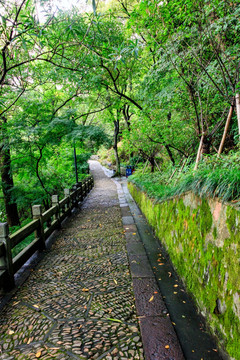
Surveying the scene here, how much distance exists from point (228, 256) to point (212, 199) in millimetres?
670

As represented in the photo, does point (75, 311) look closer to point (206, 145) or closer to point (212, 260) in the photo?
point (212, 260)

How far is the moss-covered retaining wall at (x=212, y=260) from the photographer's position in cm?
177

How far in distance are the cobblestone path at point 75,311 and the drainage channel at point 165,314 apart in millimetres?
147

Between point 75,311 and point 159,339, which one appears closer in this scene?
point 159,339

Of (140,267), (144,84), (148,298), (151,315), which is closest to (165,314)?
(151,315)

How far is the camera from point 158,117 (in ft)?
20.5

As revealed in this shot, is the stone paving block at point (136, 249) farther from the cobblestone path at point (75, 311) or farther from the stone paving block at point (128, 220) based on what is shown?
the stone paving block at point (128, 220)

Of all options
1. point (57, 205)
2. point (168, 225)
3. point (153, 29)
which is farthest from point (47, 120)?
point (168, 225)

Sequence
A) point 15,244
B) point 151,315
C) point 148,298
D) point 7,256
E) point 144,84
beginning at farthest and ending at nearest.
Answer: point 144,84
point 15,244
point 7,256
point 148,298
point 151,315

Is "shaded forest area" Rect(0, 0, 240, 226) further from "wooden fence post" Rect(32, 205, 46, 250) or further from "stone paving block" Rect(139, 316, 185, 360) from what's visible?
"wooden fence post" Rect(32, 205, 46, 250)

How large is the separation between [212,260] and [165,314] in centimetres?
99

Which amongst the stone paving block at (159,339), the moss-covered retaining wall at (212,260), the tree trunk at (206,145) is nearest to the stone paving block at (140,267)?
the moss-covered retaining wall at (212,260)

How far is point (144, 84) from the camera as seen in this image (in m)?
6.00

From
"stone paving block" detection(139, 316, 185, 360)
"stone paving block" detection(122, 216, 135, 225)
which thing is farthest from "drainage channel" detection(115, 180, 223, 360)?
"stone paving block" detection(122, 216, 135, 225)
